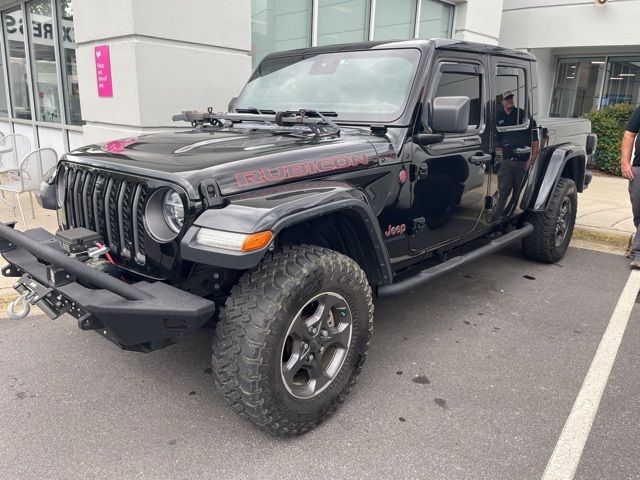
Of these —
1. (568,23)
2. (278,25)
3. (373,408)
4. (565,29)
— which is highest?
(568,23)

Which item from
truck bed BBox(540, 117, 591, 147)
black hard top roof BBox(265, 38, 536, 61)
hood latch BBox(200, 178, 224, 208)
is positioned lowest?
hood latch BBox(200, 178, 224, 208)

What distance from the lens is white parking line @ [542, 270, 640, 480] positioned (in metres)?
2.45

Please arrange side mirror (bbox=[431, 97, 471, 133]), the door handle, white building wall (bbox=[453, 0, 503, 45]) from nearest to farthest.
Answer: side mirror (bbox=[431, 97, 471, 133]) < the door handle < white building wall (bbox=[453, 0, 503, 45])

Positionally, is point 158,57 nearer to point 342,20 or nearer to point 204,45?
point 204,45

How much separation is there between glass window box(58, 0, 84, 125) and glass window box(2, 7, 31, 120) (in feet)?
6.22

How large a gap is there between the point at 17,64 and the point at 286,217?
9497mm

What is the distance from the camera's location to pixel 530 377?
3.24 meters

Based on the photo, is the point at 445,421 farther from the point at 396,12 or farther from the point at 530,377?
the point at 396,12

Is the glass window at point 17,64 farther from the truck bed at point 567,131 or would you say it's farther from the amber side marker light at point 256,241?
the amber side marker light at point 256,241

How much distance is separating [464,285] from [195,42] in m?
3.87

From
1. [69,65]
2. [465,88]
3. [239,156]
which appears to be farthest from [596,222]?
[69,65]

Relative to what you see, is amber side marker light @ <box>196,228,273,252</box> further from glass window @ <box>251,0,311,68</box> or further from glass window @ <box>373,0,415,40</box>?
glass window @ <box>373,0,415,40</box>

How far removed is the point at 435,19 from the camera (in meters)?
9.89

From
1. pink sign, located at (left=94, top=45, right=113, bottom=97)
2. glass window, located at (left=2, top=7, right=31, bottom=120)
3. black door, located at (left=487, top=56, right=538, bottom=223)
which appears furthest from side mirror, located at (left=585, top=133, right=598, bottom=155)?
glass window, located at (left=2, top=7, right=31, bottom=120)
